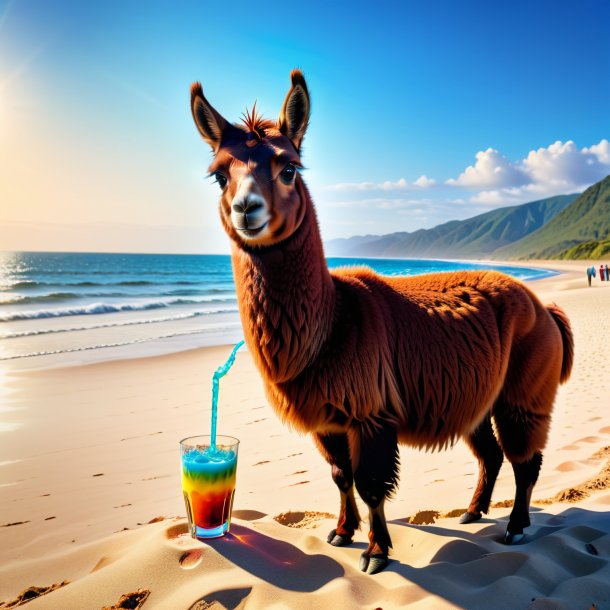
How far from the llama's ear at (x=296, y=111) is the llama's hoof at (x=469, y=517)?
267cm

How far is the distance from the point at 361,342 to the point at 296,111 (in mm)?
1305

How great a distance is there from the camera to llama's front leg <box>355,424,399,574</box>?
8.94 ft

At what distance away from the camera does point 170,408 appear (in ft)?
23.3

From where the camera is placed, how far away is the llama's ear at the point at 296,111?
263cm

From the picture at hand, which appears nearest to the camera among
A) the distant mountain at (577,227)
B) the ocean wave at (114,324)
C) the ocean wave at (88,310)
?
the ocean wave at (114,324)

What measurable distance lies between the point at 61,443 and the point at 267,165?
448cm

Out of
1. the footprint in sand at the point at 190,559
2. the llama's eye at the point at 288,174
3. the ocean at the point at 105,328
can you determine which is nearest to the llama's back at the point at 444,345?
the llama's eye at the point at 288,174

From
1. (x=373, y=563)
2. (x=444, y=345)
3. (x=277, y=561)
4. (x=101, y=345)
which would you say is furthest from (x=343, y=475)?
(x=101, y=345)

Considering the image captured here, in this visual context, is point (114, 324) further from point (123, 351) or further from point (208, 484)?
point (208, 484)

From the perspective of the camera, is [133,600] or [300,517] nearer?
[133,600]

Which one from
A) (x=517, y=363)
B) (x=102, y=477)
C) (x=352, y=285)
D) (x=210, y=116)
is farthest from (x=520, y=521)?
(x=102, y=477)

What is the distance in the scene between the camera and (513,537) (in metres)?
3.06

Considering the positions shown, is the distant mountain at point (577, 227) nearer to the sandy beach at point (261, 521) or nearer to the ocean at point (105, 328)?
the ocean at point (105, 328)

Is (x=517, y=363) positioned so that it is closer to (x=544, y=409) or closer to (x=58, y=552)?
(x=544, y=409)
